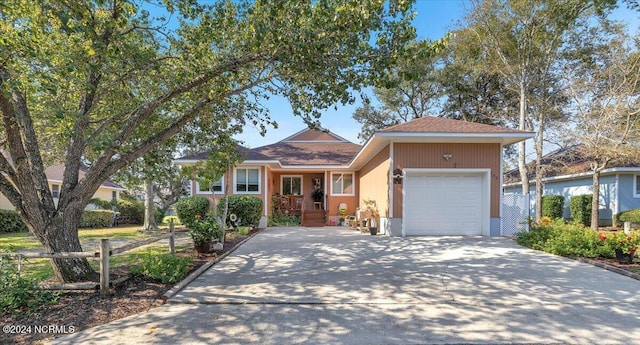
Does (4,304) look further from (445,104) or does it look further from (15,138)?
(445,104)

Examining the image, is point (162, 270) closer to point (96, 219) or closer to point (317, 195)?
point (317, 195)

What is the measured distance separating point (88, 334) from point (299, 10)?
5.43 m

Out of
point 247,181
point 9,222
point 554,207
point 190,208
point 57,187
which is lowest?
point 9,222

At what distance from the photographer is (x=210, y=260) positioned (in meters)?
7.38

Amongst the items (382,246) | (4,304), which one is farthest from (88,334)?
(382,246)

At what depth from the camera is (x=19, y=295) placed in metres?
4.49

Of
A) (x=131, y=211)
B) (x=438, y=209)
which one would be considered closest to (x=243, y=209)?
(x=438, y=209)

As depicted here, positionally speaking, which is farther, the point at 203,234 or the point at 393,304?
the point at 203,234

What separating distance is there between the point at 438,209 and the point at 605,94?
359 inches

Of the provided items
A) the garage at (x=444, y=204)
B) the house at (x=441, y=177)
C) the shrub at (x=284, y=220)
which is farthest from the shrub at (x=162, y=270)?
the shrub at (x=284, y=220)

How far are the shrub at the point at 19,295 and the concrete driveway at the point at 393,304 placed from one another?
1343mm

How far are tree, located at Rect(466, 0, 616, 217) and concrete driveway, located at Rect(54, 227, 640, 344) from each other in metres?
Result: 9.79

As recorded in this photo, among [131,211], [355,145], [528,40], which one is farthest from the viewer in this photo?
[131,211]

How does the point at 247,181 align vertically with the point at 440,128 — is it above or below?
below
